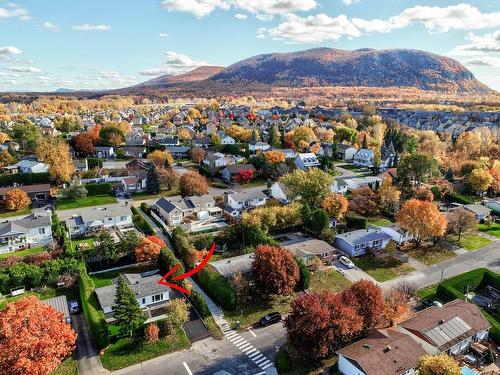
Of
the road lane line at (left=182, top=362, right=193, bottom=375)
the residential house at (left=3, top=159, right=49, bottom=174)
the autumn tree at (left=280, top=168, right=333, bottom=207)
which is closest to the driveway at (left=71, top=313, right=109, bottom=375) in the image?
the road lane line at (left=182, top=362, right=193, bottom=375)

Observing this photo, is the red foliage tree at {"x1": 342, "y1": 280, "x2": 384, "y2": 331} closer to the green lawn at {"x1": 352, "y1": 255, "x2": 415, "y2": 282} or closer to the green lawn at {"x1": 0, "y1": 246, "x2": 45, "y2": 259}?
the green lawn at {"x1": 352, "y1": 255, "x2": 415, "y2": 282}

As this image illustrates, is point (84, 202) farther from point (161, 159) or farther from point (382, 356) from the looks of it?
point (382, 356)

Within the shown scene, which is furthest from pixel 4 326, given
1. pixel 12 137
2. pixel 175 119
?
pixel 175 119

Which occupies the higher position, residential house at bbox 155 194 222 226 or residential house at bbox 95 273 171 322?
residential house at bbox 155 194 222 226

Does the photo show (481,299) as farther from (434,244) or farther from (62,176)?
(62,176)

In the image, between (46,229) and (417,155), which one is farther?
(417,155)

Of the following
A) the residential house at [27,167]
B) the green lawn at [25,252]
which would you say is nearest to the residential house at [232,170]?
the residential house at [27,167]

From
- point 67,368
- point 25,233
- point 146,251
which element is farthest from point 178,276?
point 25,233
